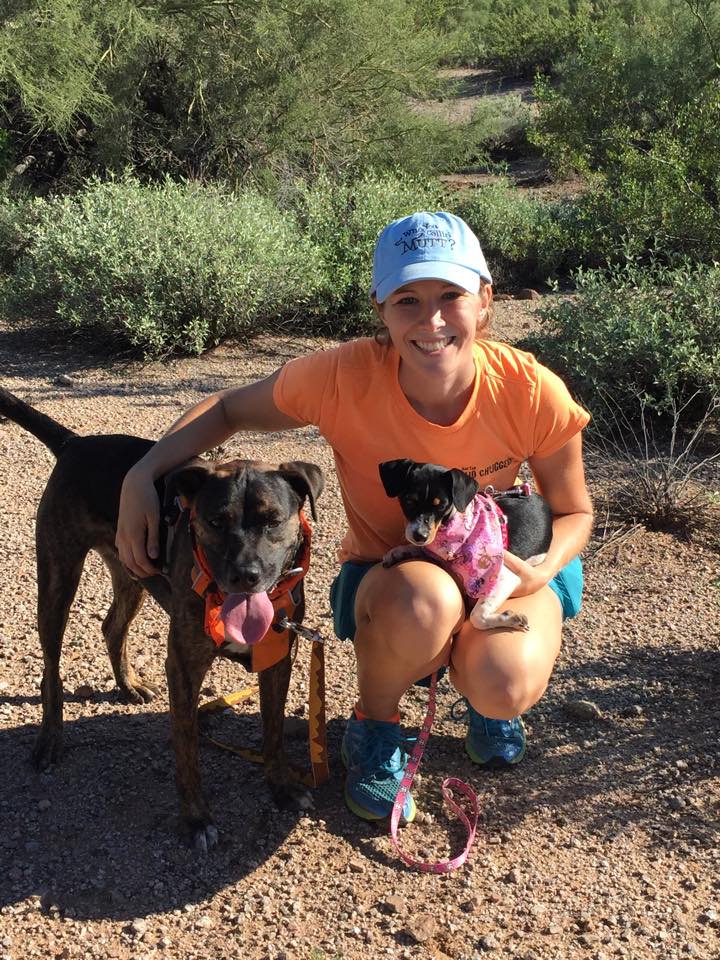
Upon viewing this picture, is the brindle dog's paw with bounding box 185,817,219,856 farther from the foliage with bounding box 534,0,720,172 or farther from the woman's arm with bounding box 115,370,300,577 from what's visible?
the foliage with bounding box 534,0,720,172

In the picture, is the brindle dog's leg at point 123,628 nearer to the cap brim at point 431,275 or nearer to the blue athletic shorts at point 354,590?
the blue athletic shorts at point 354,590

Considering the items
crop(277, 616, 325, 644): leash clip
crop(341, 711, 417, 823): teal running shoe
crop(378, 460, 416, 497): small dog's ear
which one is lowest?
crop(341, 711, 417, 823): teal running shoe

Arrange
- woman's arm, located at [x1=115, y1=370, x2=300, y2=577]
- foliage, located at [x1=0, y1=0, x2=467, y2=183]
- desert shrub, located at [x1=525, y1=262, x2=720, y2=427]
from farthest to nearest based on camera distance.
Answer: foliage, located at [x1=0, y1=0, x2=467, y2=183], desert shrub, located at [x1=525, y1=262, x2=720, y2=427], woman's arm, located at [x1=115, y1=370, x2=300, y2=577]

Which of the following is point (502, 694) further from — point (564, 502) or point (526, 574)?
point (564, 502)

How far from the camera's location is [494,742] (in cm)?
340

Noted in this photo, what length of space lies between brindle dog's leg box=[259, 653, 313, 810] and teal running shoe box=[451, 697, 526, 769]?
0.57 meters

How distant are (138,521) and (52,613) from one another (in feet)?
1.93

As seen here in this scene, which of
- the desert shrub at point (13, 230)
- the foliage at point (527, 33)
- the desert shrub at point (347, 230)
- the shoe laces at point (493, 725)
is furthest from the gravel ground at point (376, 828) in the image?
the foliage at point (527, 33)

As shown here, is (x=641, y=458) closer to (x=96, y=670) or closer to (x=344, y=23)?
(x=96, y=670)

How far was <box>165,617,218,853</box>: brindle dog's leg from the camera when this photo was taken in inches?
120

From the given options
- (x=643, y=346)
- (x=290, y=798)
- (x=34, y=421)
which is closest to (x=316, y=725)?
(x=290, y=798)

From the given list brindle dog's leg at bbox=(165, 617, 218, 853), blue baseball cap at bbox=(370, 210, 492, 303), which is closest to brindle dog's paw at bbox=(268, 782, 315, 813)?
brindle dog's leg at bbox=(165, 617, 218, 853)

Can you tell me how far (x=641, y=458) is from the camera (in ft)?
19.5

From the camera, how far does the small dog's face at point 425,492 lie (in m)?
2.93
